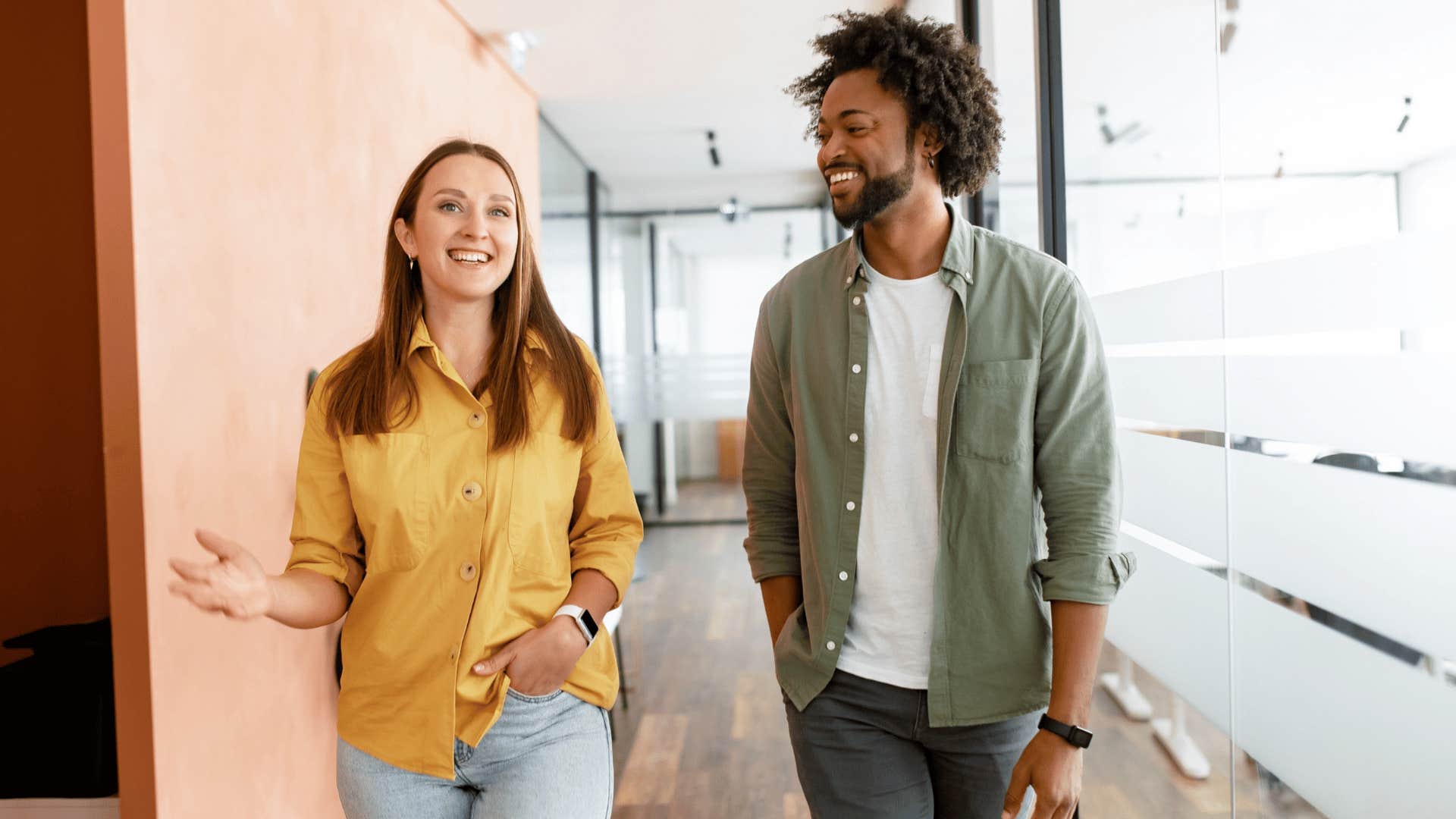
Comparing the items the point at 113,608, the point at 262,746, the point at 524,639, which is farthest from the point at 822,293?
the point at 262,746

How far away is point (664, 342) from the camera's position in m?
8.23

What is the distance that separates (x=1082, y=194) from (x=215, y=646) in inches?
88.7

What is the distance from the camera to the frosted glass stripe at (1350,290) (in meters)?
1.05

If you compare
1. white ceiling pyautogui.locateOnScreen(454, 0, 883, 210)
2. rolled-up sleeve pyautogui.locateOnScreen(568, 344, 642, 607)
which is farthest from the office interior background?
rolled-up sleeve pyautogui.locateOnScreen(568, 344, 642, 607)

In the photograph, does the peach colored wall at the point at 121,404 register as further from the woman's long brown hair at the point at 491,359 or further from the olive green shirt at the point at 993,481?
the olive green shirt at the point at 993,481

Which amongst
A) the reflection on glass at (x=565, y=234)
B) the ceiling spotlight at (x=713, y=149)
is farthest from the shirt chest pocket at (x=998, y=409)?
the ceiling spotlight at (x=713, y=149)

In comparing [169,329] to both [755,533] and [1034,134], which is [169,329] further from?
[1034,134]

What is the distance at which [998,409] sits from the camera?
1.33 meters

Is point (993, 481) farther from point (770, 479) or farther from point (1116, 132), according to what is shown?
point (1116, 132)

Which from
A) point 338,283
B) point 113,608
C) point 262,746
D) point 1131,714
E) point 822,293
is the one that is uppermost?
point 338,283

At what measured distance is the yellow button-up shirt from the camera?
1.27 m

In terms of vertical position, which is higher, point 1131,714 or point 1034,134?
point 1034,134

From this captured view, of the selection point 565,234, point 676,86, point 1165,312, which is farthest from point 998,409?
point 565,234

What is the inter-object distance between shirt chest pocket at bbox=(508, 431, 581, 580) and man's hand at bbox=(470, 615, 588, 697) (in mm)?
96
